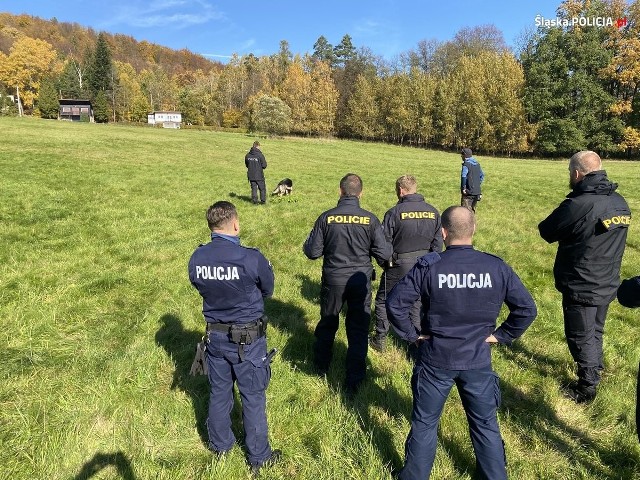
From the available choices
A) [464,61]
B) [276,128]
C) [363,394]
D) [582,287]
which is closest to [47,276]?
[363,394]

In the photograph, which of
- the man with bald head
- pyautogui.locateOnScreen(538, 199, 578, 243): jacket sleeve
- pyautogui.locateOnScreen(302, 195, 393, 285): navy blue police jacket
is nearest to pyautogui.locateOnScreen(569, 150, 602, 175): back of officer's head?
the man with bald head

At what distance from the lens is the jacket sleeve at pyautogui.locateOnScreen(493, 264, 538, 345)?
2.99 metres

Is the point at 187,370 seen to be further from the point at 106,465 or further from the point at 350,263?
the point at 350,263

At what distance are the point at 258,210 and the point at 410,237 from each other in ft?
31.0

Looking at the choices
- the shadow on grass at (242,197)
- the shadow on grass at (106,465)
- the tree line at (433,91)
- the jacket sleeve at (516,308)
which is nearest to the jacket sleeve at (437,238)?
the jacket sleeve at (516,308)

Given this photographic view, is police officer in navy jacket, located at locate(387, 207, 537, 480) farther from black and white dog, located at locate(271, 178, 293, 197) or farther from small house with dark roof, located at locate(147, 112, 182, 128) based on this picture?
small house with dark roof, located at locate(147, 112, 182, 128)

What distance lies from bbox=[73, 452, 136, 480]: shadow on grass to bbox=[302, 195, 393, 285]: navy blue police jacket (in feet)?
8.84

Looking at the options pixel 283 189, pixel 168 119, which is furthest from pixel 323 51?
pixel 283 189

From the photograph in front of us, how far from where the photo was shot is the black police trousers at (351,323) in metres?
4.67

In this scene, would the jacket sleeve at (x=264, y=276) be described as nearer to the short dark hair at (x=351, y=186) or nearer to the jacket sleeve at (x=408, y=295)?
the jacket sleeve at (x=408, y=295)

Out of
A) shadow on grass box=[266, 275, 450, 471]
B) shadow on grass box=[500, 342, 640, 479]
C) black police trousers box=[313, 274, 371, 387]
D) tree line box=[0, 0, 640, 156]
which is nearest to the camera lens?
shadow on grass box=[500, 342, 640, 479]

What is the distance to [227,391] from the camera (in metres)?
3.62

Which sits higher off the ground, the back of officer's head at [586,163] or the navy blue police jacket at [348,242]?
the back of officer's head at [586,163]

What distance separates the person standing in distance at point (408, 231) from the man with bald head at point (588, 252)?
4.71ft
